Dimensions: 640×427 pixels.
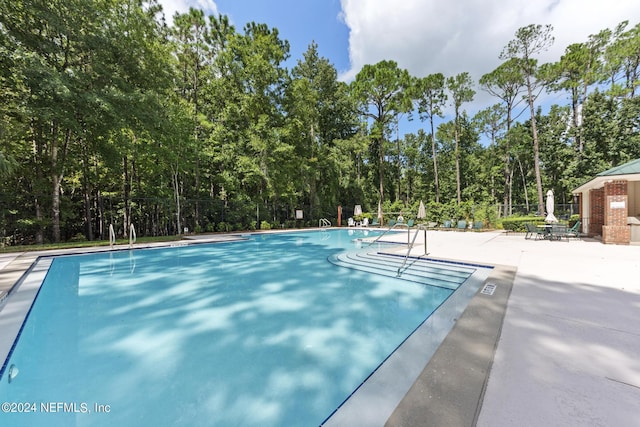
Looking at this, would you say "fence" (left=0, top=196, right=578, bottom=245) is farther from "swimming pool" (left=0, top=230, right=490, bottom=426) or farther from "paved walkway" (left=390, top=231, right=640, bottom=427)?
"paved walkway" (left=390, top=231, right=640, bottom=427)

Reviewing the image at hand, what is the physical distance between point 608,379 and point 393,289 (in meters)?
3.31

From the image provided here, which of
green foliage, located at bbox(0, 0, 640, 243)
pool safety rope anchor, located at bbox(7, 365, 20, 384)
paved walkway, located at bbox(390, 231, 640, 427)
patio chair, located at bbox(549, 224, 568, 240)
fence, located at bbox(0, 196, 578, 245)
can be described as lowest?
pool safety rope anchor, located at bbox(7, 365, 20, 384)

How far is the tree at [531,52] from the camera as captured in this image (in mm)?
15532

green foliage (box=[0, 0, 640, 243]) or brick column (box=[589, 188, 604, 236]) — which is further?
brick column (box=[589, 188, 604, 236])

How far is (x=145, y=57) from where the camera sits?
12.6 metres

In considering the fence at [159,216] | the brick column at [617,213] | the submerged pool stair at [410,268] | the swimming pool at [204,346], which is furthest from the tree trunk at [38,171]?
the brick column at [617,213]

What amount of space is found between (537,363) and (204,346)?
3.44 meters

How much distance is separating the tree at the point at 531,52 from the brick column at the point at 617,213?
7.90m

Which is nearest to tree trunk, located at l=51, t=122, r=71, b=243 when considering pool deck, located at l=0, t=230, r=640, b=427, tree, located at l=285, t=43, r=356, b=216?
tree, located at l=285, t=43, r=356, b=216

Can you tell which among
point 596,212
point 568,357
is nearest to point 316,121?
point 596,212

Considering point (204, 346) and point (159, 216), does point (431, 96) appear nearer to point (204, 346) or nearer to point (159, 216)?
point (159, 216)

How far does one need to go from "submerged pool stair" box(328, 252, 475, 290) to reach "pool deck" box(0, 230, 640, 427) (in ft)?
4.46

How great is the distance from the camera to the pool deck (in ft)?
5.03

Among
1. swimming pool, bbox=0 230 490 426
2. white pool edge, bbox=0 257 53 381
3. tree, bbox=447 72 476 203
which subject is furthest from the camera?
tree, bbox=447 72 476 203
